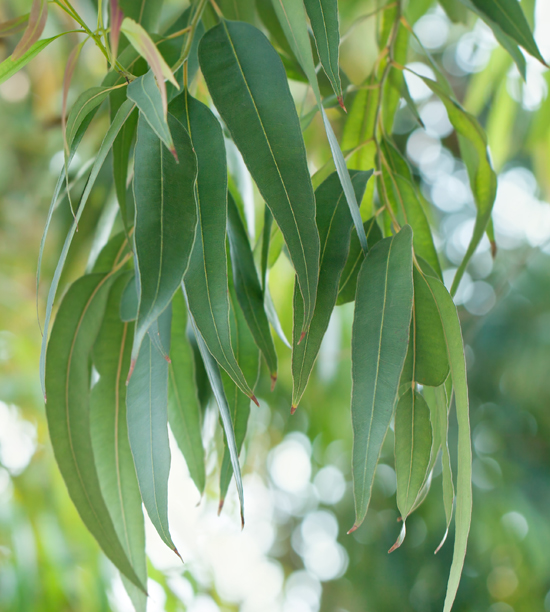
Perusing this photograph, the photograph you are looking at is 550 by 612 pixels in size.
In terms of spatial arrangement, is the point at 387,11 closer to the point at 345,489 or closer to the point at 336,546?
the point at 345,489

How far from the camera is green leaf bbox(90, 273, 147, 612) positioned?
0.33 m

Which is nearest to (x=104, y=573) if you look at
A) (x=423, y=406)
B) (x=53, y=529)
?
(x=53, y=529)

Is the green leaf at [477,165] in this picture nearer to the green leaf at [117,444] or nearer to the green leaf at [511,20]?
the green leaf at [511,20]

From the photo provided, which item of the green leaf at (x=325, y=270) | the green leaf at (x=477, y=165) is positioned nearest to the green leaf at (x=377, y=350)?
the green leaf at (x=325, y=270)

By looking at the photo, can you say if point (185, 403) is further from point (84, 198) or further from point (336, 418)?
point (336, 418)

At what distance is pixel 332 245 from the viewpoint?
0.27 meters

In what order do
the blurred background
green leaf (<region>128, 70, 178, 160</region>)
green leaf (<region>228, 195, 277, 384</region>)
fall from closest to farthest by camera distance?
green leaf (<region>128, 70, 178, 160</region>)
green leaf (<region>228, 195, 277, 384</region>)
the blurred background

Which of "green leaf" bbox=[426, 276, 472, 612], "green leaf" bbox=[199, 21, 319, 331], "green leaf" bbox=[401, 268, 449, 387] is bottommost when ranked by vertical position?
"green leaf" bbox=[426, 276, 472, 612]

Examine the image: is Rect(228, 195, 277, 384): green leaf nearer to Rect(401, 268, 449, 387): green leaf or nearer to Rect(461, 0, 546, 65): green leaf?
Rect(401, 268, 449, 387): green leaf

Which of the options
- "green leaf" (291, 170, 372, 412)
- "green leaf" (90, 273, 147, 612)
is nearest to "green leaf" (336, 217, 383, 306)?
"green leaf" (291, 170, 372, 412)

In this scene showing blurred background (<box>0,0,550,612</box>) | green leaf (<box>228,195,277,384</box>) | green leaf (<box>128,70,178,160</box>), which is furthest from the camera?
blurred background (<box>0,0,550,612</box>)

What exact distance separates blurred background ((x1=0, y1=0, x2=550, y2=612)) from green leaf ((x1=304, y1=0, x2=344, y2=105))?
0.59 ft

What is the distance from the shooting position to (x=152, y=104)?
0.63ft

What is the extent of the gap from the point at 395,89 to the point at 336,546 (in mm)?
2115
